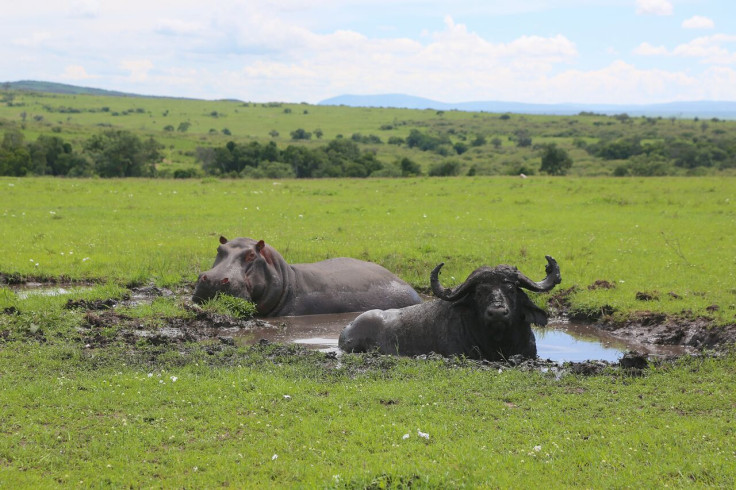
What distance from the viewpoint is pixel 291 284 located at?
15344mm

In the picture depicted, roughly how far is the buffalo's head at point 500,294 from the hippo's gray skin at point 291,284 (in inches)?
170

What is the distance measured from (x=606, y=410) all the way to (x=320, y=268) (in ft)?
28.3

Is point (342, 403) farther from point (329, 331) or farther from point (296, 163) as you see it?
point (296, 163)

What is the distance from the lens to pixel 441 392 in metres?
9.03

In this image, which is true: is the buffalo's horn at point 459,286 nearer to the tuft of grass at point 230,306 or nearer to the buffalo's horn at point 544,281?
the buffalo's horn at point 544,281

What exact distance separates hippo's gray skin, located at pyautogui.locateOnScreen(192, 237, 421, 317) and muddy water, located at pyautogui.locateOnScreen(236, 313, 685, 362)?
30 cm

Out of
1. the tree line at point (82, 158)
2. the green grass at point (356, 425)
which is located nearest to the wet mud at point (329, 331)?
the green grass at point (356, 425)

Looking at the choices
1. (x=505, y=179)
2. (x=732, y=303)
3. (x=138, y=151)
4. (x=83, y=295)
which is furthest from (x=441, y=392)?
(x=138, y=151)

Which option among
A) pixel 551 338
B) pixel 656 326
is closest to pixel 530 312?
pixel 551 338

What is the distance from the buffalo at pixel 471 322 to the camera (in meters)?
10.8

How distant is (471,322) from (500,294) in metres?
0.83

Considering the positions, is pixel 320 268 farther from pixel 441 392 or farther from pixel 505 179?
pixel 505 179

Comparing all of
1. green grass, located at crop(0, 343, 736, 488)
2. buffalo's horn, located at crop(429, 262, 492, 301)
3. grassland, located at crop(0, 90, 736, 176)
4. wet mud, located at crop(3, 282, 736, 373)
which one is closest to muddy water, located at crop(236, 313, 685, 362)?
wet mud, located at crop(3, 282, 736, 373)

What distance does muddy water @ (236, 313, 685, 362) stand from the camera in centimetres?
1249
